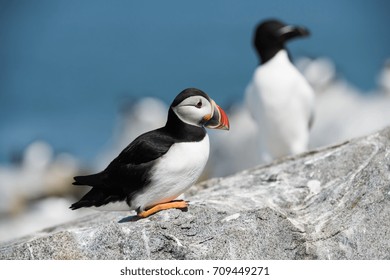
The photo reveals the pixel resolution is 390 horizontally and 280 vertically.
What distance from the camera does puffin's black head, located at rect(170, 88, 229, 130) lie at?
4.18 meters

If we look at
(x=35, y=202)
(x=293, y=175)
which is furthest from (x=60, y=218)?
(x=293, y=175)

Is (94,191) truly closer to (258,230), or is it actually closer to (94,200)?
(94,200)

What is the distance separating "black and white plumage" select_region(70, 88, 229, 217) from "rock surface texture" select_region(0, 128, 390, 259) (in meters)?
0.15

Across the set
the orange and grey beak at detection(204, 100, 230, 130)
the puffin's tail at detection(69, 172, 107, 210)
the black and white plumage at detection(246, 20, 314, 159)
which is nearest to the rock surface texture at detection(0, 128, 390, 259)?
the puffin's tail at detection(69, 172, 107, 210)

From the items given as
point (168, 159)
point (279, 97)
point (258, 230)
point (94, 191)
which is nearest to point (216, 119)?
point (168, 159)

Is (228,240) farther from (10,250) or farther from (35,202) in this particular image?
(35,202)

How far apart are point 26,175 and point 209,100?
12904mm

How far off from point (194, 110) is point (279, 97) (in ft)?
9.59

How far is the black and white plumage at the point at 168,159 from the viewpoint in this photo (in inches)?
165

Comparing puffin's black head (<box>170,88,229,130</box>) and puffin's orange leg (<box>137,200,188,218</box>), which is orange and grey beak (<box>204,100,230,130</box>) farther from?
puffin's orange leg (<box>137,200,188,218</box>)

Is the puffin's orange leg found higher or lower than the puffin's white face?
lower

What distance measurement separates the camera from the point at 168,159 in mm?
4188

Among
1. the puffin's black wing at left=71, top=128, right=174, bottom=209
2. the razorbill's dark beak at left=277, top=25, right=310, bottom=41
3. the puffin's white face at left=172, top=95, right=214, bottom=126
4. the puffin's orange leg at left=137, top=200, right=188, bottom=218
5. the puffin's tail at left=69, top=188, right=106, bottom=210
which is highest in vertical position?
the razorbill's dark beak at left=277, top=25, right=310, bottom=41

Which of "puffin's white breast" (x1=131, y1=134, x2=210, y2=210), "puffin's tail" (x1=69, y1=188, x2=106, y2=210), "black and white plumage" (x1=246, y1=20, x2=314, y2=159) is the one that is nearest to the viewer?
"puffin's white breast" (x1=131, y1=134, x2=210, y2=210)
